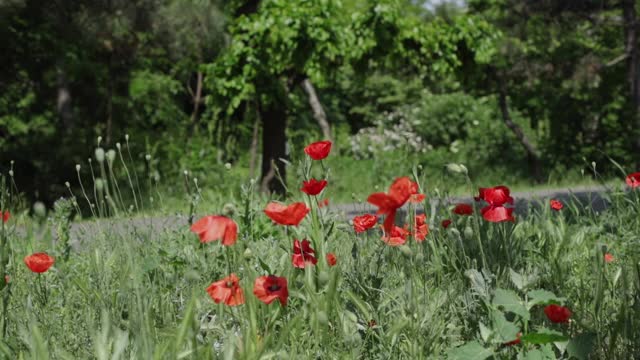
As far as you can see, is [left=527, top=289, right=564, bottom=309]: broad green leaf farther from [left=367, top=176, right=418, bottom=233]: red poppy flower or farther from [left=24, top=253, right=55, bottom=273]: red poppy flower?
[left=24, top=253, right=55, bottom=273]: red poppy flower

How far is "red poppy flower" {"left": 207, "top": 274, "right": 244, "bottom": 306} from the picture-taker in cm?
186

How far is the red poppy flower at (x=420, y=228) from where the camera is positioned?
95.6 inches

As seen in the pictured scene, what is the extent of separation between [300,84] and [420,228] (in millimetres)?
11863

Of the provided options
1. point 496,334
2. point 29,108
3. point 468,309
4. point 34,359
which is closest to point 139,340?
point 34,359

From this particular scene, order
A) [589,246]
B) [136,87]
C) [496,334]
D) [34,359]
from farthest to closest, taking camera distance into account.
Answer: [136,87] < [589,246] < [496,334] < [34,359]

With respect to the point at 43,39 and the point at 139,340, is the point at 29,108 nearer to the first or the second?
the point at 43,39

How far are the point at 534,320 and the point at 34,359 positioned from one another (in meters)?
1.53

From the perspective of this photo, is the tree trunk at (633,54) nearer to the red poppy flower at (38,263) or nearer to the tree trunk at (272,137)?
the tree trunk at (272,137)

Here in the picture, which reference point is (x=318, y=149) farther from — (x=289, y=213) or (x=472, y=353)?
(x=472, y=353)

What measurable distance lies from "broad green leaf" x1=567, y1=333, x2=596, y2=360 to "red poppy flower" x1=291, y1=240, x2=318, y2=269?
760 millimetres

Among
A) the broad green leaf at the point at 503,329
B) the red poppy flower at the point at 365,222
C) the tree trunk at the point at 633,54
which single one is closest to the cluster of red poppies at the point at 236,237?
the red poppy flower at the point at 365,222

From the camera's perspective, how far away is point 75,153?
39.3 feet

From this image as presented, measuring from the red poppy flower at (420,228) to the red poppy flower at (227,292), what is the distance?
0.66 meters

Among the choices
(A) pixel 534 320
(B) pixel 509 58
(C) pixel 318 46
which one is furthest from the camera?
(B) pixel 509 58
